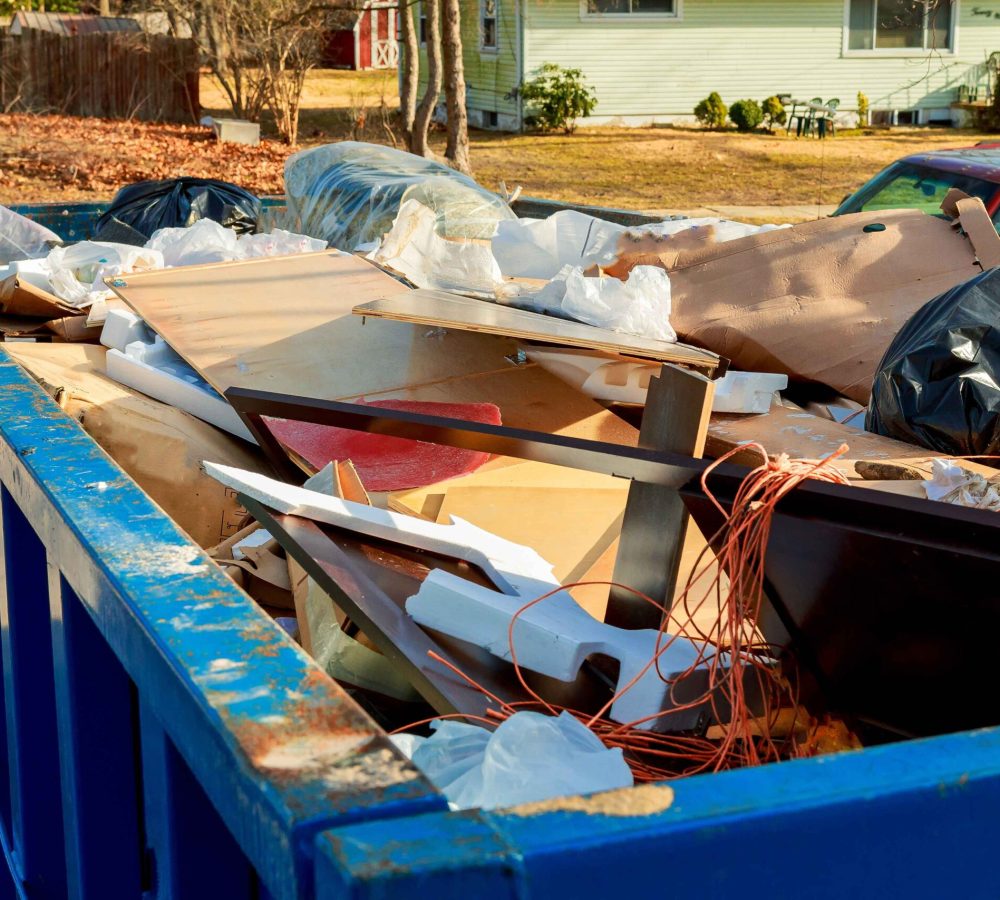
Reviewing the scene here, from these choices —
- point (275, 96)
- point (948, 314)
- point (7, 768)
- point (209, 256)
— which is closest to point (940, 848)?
point (7, 768)

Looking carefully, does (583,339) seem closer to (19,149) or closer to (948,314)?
(948,314)

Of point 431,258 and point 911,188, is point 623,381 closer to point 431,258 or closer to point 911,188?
point 431,258

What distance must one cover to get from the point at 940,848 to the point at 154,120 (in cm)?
2384

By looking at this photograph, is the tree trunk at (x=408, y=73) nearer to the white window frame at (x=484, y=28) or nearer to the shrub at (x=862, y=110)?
the white window frame at (x=484, y=28)

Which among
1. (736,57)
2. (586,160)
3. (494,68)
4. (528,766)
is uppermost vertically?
(736,57)

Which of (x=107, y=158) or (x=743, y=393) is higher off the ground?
(x=107, y=158)

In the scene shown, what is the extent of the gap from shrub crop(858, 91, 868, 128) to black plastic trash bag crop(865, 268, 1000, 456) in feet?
71.9

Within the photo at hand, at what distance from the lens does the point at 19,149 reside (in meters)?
17.2

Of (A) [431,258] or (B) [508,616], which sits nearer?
(B) [508,616]

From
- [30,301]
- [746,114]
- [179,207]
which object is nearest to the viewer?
[30,301]

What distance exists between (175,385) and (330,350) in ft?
1.48

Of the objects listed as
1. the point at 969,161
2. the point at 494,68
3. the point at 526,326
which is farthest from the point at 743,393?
the point at 494,68

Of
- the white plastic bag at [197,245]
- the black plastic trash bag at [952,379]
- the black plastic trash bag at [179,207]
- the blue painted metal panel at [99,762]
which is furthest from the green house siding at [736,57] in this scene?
the blue painted metal panel at [99,762]

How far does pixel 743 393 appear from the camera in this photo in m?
3.23
